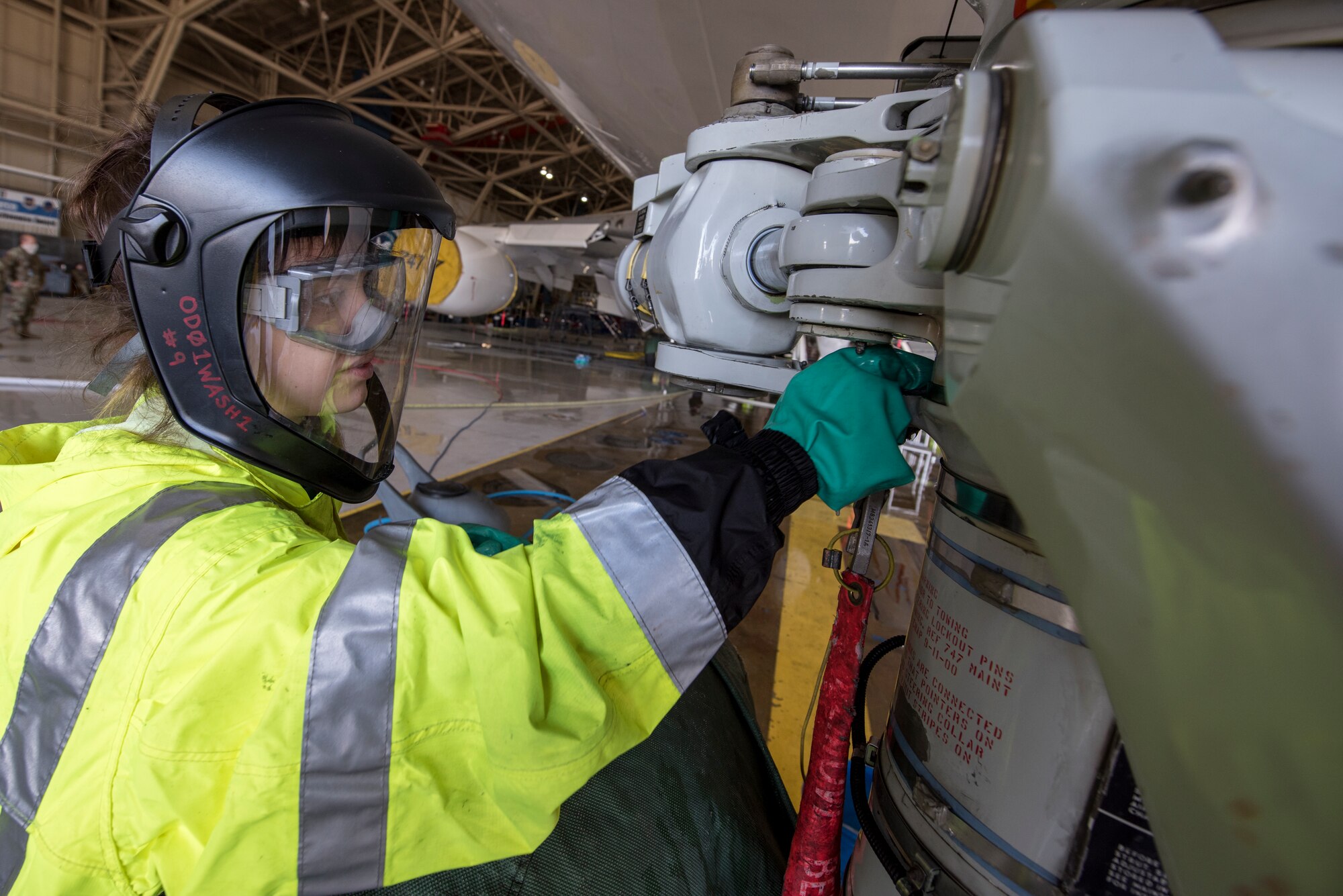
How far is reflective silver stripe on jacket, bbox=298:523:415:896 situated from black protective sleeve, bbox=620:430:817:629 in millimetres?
295

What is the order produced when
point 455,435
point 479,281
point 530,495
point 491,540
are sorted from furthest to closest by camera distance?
point 479,281 → point 455,435 → point 530,495 → point 491,540

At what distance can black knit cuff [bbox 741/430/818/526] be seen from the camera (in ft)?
2.48

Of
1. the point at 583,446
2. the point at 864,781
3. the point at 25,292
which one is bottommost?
the point at 583,446

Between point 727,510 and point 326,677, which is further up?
point 727,510

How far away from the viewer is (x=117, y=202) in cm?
96

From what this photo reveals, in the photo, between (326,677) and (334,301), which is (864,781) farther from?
(334,301)

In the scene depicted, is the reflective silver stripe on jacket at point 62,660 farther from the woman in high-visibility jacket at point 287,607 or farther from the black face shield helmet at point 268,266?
the black face shield helmet at point 268,266

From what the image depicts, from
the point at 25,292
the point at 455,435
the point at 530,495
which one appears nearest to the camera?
the point at 530,495

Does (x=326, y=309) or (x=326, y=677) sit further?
(x=326, y=309)

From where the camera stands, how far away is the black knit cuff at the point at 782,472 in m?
0.76

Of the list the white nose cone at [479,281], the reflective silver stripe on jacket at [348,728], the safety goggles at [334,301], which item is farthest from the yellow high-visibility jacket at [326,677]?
the white nose cone at [479,281]

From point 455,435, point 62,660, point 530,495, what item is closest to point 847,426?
point 62,660

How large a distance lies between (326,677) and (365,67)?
20644 mm

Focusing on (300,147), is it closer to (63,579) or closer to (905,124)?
(63,579)
